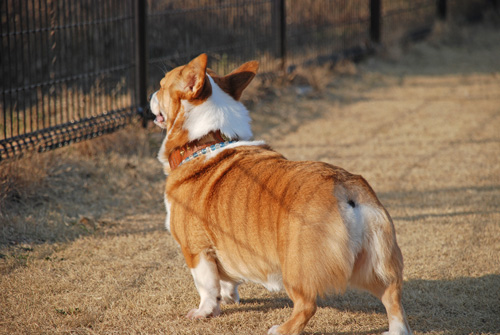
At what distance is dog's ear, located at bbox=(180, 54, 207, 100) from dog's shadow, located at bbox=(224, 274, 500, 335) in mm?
1181

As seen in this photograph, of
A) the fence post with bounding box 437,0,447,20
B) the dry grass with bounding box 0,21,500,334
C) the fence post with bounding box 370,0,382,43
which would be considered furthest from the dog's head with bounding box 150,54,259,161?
the fence post with bounding box 437,0,447,20

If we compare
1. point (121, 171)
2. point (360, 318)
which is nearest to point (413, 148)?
point (121, 171)

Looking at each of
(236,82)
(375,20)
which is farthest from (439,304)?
(375,20)

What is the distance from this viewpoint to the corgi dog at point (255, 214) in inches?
93.4

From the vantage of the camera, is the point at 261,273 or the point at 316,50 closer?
the point at 261,273

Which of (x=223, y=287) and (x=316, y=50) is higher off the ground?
(x=316, y=50)

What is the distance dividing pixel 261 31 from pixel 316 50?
161 centimetres

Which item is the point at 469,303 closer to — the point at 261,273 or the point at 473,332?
the point at 473,332

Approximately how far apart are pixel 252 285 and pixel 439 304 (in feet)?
3.49

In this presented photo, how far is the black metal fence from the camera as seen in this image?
5000 mm

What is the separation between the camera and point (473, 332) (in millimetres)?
2822

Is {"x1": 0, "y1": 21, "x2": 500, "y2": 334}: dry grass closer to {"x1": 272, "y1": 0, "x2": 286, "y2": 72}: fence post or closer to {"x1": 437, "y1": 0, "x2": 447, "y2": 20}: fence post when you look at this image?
{"x1": 272, "y1": 0, "x2": 286, "y2": 72}: fence post

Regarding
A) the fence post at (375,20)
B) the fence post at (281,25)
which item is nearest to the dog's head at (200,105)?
the fence post at (281,25)

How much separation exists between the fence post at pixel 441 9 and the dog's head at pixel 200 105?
35.5ft
